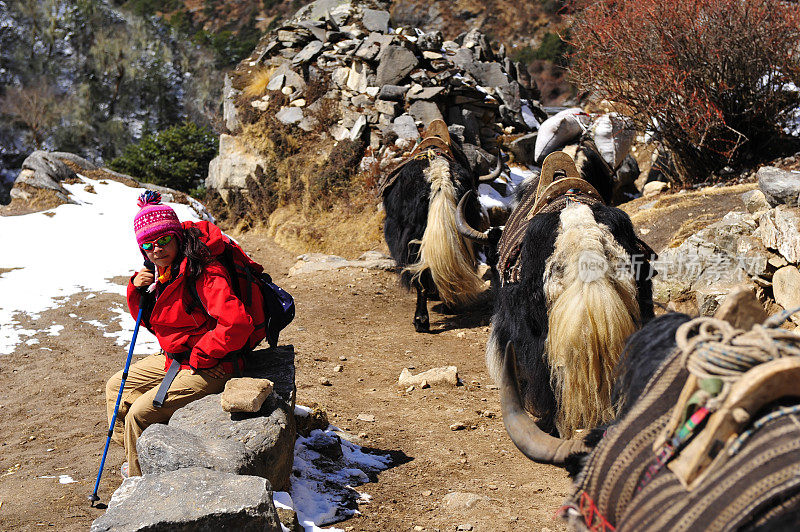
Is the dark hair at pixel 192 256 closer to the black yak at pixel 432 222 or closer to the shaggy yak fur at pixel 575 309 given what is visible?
the shaggy yak fur at pixel 575 309

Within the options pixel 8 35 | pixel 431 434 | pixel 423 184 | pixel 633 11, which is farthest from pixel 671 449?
pixel 8 35

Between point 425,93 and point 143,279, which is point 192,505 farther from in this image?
point 425,93

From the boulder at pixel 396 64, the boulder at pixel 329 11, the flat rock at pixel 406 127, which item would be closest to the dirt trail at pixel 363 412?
the flat rock at pixel 406 127

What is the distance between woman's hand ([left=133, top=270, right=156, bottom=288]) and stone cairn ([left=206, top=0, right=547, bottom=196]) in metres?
5.56

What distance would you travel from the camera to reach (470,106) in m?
8.98

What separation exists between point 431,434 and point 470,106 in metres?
6.33

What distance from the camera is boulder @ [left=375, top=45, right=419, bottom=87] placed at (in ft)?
29.3

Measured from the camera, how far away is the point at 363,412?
388 centimetres

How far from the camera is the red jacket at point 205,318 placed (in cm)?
267

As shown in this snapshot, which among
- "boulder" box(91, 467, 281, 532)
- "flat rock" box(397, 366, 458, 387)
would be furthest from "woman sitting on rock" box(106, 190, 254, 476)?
"flat rock" box(397, 366, 458, 387)

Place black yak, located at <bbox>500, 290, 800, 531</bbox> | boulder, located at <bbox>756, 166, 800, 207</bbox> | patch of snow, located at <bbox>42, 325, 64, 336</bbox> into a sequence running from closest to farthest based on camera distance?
1. black yak, located at <bbox>500, 290, 800, 531</bbox>
2. boulder, located at <bbox>756, 166, 800, 207</bbox>
3. patch of snow, located at <bbox>42, 325, 64, 336</bbox>

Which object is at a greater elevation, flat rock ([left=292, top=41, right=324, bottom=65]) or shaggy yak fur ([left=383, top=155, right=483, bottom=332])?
flat rock ([left=292, top=41, right=324, bottom=65])

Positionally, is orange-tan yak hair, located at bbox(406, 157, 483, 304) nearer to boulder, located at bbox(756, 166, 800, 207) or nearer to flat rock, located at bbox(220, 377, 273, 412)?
boulder, located at bbox(756, 166, 800, 207)

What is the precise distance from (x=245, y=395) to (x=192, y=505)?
545mm
